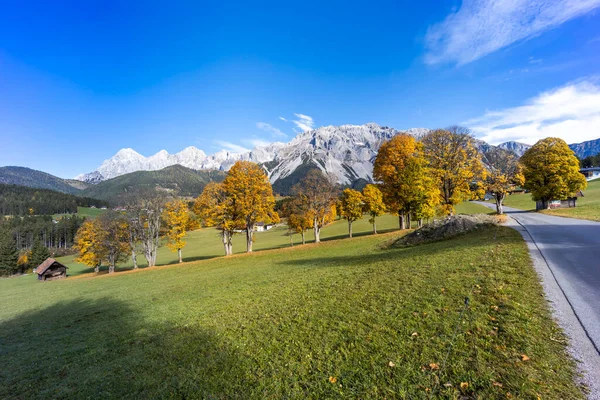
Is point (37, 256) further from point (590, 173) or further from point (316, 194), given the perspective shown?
point (590, 173)

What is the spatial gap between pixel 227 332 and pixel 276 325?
193cm

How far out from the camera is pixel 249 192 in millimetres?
35219

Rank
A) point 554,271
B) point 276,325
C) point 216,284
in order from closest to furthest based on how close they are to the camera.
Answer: point 276,325 < point 554,271 < point 216,284

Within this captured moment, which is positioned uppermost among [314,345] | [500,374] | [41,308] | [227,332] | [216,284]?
[500,374]

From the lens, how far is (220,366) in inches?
277

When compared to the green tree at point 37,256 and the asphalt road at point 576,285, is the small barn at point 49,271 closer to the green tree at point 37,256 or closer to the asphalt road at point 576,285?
the green tree at point 37,256

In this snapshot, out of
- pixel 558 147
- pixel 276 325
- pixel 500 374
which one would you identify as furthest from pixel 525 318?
pixel 558 147

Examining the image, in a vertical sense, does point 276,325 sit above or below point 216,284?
above

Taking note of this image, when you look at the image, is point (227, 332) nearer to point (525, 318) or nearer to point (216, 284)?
point (525, 318)

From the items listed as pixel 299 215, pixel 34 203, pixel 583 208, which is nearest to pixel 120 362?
pixel 299 215

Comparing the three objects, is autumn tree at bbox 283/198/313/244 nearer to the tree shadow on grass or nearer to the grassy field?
the tree shadow on grass

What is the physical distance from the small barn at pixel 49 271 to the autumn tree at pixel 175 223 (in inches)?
1378

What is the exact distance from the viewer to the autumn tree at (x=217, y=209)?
35.0 meters

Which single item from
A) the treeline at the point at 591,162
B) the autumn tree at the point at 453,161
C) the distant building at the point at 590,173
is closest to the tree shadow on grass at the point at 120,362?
the autumn tree at the point at 453,161
